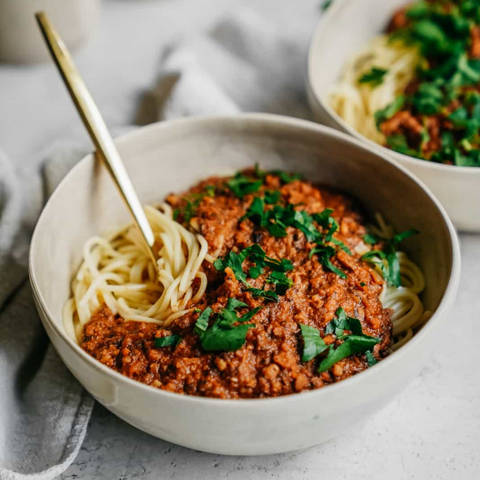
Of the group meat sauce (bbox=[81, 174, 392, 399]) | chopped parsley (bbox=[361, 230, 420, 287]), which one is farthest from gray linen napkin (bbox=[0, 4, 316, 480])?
chopped parsley (bbox=[361, 230, 420, 287])

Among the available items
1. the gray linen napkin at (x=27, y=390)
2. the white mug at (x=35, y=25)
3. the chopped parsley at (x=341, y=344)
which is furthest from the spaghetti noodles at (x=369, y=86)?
the gray linen napkin at (x=27, y=390)

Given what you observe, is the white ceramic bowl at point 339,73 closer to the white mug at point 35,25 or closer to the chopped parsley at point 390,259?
the chopped parsley at point 390,259

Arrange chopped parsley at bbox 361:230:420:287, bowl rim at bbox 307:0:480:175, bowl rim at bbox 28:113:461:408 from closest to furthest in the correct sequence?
bowl rim at bbox 28:113:461:408 < chopped parsley at bbox 361:230:420:287 < bowl rim at bbox 307:0:480:175

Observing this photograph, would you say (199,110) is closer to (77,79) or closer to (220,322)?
(77,79)

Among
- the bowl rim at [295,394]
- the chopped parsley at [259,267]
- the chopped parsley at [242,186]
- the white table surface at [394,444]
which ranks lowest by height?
the white table surface at [394,444]

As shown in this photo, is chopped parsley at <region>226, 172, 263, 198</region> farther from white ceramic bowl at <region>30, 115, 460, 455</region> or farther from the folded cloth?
the folded cloth

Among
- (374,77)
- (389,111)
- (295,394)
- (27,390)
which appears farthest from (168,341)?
(374,77)
